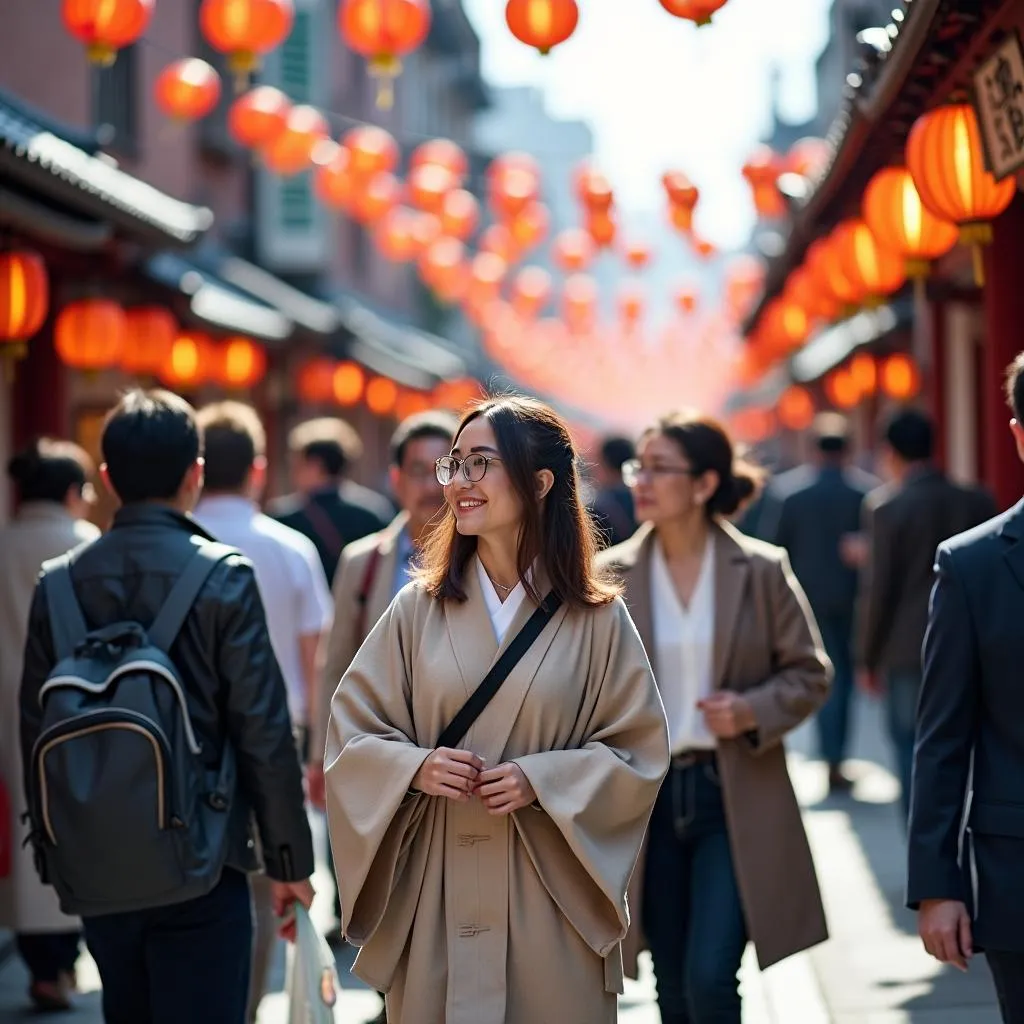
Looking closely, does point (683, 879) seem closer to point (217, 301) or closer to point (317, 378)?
point (217, 301)

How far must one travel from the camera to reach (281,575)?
6.39 meters

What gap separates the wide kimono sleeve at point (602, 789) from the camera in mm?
3742

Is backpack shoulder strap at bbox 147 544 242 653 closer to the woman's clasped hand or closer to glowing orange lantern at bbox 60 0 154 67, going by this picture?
the woman's clasped hand

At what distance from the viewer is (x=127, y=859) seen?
4109 millimetres

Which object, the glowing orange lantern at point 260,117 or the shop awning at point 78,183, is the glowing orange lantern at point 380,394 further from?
the shop awning at point 78,183

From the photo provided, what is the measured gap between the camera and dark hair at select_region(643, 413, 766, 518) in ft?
17.9

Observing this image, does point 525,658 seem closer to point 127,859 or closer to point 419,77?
point 127,859

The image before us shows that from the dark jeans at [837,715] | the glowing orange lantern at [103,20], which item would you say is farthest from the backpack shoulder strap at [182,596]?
the dark jeans at [837,715]

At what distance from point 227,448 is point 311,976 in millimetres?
2161

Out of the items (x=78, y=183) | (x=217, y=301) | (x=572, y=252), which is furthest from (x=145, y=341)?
(x=572, y=252)

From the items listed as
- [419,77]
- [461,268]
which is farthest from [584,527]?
[419,77]

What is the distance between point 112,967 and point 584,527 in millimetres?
1616

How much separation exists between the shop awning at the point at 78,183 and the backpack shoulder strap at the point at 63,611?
3746mm

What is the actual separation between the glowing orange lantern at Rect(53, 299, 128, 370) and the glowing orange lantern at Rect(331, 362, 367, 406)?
927 centimetres
